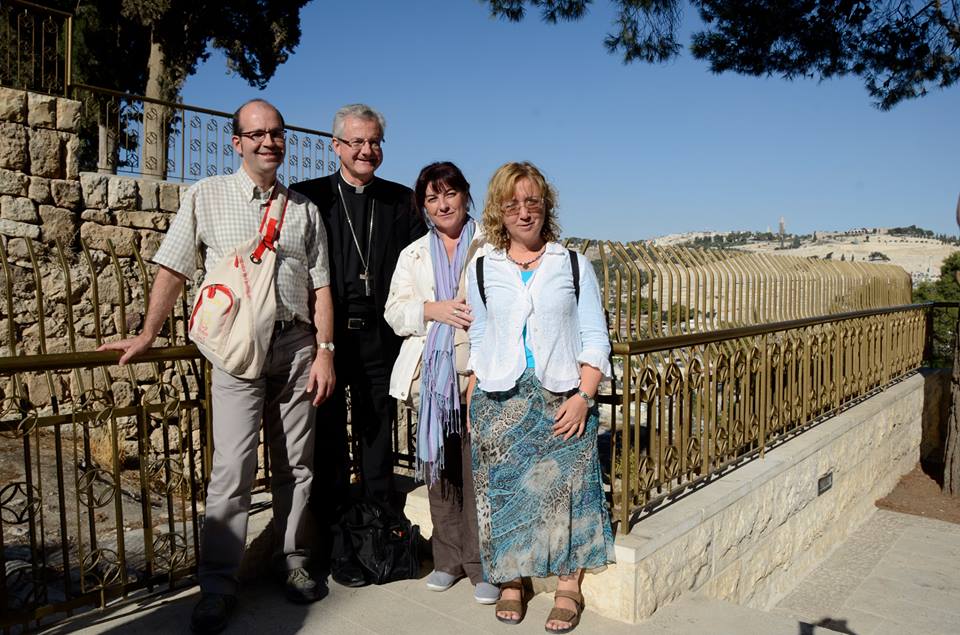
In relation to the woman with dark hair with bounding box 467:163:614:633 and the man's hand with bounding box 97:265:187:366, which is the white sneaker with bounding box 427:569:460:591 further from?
the man's hand with bounding box 97:265:187:366

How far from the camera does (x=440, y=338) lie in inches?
112

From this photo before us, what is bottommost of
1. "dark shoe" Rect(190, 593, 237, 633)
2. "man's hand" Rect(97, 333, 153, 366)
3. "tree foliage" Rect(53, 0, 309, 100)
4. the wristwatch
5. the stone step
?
the stone step

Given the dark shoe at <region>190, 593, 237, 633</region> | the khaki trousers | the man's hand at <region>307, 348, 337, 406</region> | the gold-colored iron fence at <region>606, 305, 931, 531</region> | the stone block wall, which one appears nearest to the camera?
the dark shoe at <region>190, 593, 237, 633</region>

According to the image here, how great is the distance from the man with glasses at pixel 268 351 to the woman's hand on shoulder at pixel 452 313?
434 mm

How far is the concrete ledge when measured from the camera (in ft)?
9.50

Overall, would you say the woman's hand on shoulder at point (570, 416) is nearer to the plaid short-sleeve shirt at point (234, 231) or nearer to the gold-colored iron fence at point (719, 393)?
the gold-colored iron fence at point (719, 393)

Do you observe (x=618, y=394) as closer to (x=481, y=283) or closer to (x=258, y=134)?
(x=481, y=283)

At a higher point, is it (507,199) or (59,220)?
(59,220)

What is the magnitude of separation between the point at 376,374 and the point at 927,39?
8.76m

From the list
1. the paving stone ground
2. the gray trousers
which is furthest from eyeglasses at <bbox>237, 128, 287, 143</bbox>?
the paving stone ground

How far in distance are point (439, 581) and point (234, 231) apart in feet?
5.57

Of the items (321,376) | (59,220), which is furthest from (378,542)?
(59,220)

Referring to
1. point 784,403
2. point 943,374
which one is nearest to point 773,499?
point 784,403

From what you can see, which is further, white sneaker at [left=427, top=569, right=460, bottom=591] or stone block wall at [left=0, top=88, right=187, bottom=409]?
stone block wall at [left=0, top=88, right=187, bottom=409]
